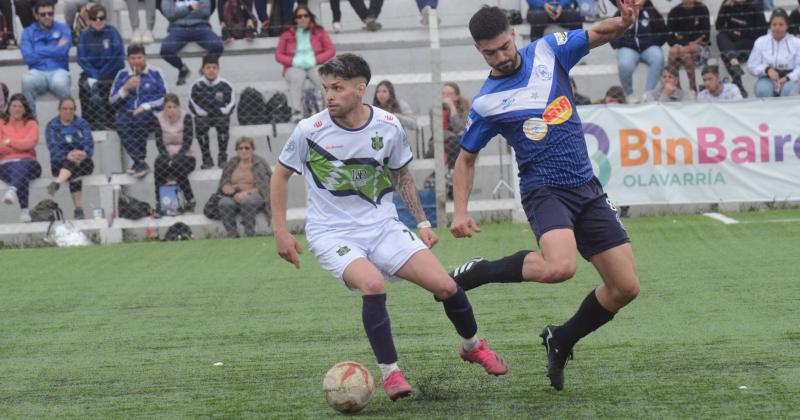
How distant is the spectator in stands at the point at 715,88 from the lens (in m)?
14.6

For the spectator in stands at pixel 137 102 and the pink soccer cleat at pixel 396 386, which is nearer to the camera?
the pink soccer cleat at pixel 396 386

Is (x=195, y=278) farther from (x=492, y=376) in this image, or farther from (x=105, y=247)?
(x=492, y=376)

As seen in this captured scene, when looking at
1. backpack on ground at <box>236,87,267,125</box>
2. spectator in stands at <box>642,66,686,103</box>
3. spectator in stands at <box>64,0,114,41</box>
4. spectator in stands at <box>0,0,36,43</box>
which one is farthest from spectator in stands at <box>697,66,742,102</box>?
spectator in stands at <box>0,0,36,43</box>

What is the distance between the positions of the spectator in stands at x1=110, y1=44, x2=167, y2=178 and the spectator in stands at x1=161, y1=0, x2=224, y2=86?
98cm

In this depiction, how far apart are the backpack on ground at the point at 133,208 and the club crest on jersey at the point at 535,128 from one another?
9343 mm

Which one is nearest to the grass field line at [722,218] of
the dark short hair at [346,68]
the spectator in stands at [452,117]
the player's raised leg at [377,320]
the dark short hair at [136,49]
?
the spectator in stands at [452,117]

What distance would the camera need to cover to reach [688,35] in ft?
50.1

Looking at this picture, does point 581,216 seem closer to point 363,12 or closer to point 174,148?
→ point 174,148

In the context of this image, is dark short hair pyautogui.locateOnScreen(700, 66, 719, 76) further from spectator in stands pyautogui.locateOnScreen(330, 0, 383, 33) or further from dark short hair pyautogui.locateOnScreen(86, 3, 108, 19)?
dark short hair pyautogui.locateOnScreen(86, 3, 108, 19)

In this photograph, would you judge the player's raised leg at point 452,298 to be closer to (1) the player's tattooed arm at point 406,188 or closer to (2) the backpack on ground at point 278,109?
(1) the player's tattooed arm at point 406,188

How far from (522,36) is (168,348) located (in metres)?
9.25

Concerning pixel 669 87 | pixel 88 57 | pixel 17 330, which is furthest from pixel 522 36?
pixel 17 330

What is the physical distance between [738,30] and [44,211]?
911 cm

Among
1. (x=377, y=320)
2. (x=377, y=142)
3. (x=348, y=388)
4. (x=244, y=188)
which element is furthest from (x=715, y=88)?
(x=348, y=388)
